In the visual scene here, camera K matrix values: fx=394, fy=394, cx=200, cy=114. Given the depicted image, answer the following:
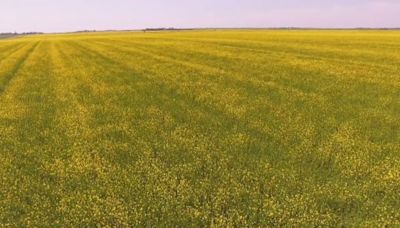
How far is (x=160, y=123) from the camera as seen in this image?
50.1ft

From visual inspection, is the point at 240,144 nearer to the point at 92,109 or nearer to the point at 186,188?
the point at 186,188

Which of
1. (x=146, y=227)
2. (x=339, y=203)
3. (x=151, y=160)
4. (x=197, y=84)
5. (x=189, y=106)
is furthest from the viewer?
(x=197, y=84)

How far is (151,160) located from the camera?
446 inches

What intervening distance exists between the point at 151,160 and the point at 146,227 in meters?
3.55

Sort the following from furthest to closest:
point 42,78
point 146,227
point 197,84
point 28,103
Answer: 1. point 42,78
2. point 197,84
3. point 28,103
4. point 146,227

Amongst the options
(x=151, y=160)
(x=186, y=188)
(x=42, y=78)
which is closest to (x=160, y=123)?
(x=151, y=160)

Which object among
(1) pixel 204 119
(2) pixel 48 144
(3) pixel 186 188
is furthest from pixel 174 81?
(3) pixel 186 188

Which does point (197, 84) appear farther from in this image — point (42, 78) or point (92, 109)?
point (42, 78)

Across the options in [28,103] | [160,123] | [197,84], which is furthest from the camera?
[197,84]

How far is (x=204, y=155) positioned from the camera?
11562 millimetres

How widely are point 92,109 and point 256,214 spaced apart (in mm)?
11869

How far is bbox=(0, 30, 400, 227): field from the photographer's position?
8.42 m

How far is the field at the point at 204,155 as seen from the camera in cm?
842

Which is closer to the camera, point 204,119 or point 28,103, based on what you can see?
point 204,119
